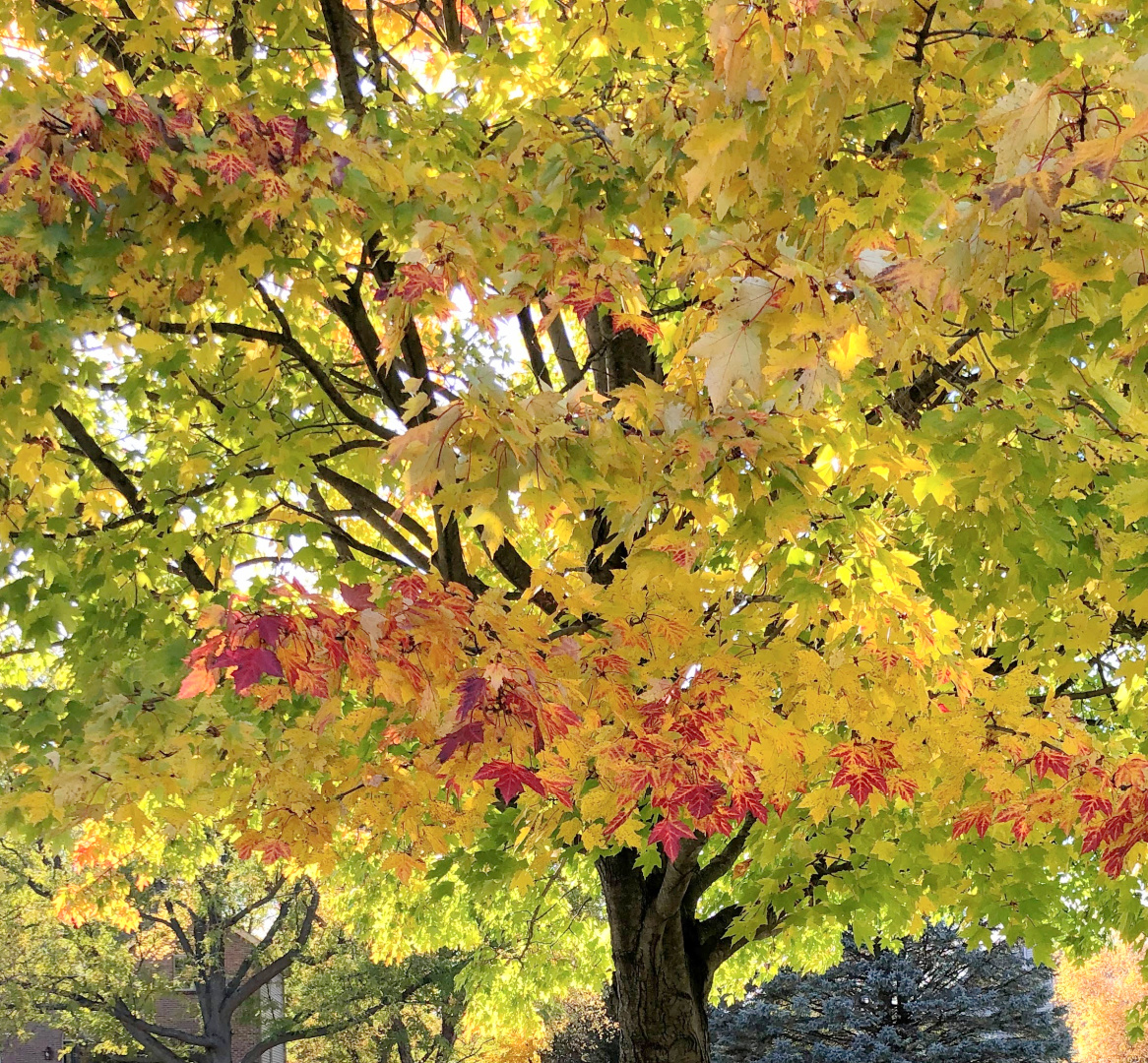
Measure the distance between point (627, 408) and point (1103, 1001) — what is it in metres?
35.3

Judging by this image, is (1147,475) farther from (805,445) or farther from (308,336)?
(308,336)

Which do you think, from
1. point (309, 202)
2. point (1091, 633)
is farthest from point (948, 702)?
point (309, 202)

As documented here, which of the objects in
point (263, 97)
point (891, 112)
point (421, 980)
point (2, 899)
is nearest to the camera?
point (891, 112)

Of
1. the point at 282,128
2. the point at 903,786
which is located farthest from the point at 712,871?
the point at 282,128

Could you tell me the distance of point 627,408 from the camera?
2.92m

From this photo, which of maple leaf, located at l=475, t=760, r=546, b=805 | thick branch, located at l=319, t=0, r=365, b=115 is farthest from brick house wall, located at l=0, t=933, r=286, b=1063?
maple leaf, located at l=475, t=760, r=546, b=805

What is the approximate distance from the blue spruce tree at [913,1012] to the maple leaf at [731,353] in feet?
57.5

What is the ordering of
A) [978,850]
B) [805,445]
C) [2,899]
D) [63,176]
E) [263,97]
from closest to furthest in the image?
[63,176]
[805,445]
[263,97]
[978,850]
[2,899]

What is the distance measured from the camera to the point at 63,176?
125 inches

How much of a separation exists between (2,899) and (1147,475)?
20658 millimetres

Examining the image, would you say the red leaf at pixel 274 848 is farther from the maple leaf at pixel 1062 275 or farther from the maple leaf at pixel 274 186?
the maple leaf at pixel 1062 275

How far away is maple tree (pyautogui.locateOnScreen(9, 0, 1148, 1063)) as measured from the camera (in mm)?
2553

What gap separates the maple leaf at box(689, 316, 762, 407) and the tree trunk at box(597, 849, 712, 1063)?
16.1 ft

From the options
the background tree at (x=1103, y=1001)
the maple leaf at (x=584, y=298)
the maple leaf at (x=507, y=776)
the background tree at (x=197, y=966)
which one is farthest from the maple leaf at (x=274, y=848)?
the background tree at (x=1103, y=1001)
